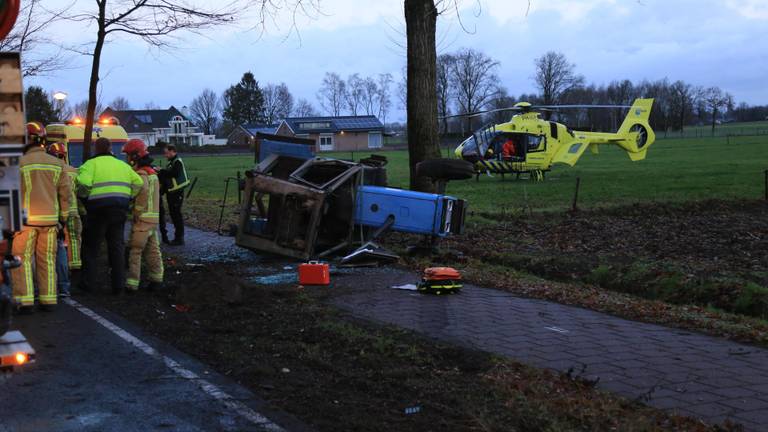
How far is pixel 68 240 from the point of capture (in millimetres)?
10727

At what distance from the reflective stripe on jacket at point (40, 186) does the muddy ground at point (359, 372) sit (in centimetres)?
125

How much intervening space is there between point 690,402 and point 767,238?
9.90 metres

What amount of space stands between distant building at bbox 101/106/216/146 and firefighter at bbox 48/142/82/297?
10662cm

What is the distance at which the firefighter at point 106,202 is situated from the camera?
9.20 metres

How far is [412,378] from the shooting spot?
5773mm

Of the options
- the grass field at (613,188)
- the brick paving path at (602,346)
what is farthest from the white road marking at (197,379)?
the grass field at (613,188)

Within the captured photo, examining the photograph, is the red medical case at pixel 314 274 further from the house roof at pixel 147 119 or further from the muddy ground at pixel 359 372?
the house roof at pixel 147 119

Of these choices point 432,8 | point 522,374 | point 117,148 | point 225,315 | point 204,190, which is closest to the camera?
point 522,374

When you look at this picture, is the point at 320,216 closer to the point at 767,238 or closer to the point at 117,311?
the point at 117,311

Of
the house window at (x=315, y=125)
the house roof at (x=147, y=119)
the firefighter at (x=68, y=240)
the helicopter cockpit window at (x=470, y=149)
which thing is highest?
the house roof at (x=147, y=119)

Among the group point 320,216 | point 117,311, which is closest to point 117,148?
point 320,216

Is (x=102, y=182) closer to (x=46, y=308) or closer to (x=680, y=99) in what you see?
(x=46, y=308)

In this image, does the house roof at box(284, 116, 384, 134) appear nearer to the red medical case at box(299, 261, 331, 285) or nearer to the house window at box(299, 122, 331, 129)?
the house window at box(299, 122, 331, 129)

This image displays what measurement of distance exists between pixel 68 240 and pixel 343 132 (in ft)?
329
